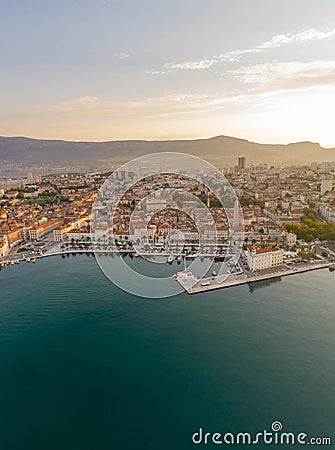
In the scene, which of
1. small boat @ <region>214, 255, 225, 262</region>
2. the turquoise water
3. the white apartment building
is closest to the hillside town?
the white apartment building

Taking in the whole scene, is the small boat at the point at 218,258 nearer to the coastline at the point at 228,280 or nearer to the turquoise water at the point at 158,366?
the coastline at the point at 228,280

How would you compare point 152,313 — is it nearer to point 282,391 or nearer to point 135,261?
point 282,391

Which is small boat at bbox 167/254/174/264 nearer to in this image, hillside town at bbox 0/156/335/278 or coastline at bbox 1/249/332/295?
hillside town at bbox 0/156/335/278

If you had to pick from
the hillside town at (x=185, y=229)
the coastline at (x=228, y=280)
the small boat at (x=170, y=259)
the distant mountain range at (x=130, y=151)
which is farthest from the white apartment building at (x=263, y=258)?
the distant mountain range at (x=130, y=151)

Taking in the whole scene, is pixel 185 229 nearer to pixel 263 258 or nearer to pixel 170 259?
pixel 170 259

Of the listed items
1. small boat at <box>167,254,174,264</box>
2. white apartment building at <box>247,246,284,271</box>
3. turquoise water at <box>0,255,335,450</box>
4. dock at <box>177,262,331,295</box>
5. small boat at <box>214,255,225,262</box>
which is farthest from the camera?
small boat at <box>214,255,225,262</box>

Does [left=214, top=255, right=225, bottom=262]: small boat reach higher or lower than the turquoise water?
higher
